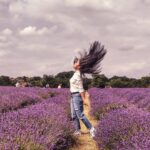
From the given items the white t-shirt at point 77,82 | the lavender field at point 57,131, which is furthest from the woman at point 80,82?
the lavender field at point 57,131

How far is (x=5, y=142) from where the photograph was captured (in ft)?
16.5

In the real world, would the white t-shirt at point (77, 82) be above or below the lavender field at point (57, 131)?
above

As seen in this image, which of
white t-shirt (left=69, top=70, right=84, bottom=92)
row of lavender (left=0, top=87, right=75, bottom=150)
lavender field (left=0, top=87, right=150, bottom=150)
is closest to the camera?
lavender field (left=0, top=87, right=150, bottom=150)

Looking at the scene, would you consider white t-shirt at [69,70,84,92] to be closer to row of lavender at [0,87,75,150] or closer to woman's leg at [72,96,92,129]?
woman's leg at [72,96,92,129]

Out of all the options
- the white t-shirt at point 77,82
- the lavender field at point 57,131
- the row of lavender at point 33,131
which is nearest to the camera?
the lavender field at point 57,131

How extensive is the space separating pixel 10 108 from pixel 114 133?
541 cm

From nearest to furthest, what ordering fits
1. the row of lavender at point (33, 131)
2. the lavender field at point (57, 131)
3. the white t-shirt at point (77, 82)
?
1. the lavender field at point (57, 131)
2. the row of lavender at point (33, 131)
3. the white t-shirt at point (77, 82)

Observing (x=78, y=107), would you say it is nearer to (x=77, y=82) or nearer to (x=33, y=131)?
(x=77, y=82)

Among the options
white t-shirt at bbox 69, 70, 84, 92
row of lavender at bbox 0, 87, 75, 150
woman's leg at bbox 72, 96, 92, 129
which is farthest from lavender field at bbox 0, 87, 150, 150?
white t-shirt at bbox 69, 70, 84, 92

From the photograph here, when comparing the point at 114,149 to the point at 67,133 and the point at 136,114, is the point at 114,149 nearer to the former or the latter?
the point at 136,114

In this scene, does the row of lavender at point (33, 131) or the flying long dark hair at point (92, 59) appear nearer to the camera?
the row of lavender at point (33, 131)

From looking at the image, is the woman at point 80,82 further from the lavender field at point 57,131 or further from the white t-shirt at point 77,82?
the lavender field at point 57,131

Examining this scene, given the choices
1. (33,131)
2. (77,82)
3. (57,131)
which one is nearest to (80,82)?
(77,82)

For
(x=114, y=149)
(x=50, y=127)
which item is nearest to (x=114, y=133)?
(x=114, y=149)
